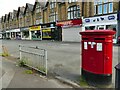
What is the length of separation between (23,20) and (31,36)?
845cm

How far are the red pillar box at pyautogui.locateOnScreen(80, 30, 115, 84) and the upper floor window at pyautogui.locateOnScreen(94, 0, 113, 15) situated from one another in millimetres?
21572

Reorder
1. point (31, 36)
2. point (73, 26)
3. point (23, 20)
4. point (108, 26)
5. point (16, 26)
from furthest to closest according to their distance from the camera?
point (16, 26), point (23, 20), point (31, 36), point (73, 26), point (108, 26)

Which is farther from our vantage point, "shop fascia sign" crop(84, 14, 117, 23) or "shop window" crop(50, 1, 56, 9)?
"shop window" crop(50, 1, 56, 9)

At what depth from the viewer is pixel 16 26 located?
58.5 metres

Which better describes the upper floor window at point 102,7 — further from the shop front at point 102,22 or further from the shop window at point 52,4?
the shop window at point 52,4

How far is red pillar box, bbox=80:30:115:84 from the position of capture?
16.8ft

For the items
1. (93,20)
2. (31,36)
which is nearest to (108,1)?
(93,20)

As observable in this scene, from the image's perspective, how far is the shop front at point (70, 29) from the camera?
30953 mm

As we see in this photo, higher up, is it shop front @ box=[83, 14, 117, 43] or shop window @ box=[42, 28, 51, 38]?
shop front @ box=[83, 14, 117, 43]

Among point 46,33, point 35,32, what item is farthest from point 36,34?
point 46,33

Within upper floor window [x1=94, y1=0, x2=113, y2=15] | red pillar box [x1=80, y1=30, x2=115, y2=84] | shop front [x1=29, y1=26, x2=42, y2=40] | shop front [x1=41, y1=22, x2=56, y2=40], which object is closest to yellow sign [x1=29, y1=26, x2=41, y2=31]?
shop front [x1=29, y1=26, x2=42, y2=40]

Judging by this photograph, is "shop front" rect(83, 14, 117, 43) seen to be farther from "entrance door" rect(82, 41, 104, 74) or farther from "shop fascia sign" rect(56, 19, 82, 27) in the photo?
"entrance door" rect(82, 41, 104, 74)

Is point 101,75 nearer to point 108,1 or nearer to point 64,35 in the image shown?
point 108,1

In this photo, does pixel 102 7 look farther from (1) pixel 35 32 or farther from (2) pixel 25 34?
(2) pixel 25 34
